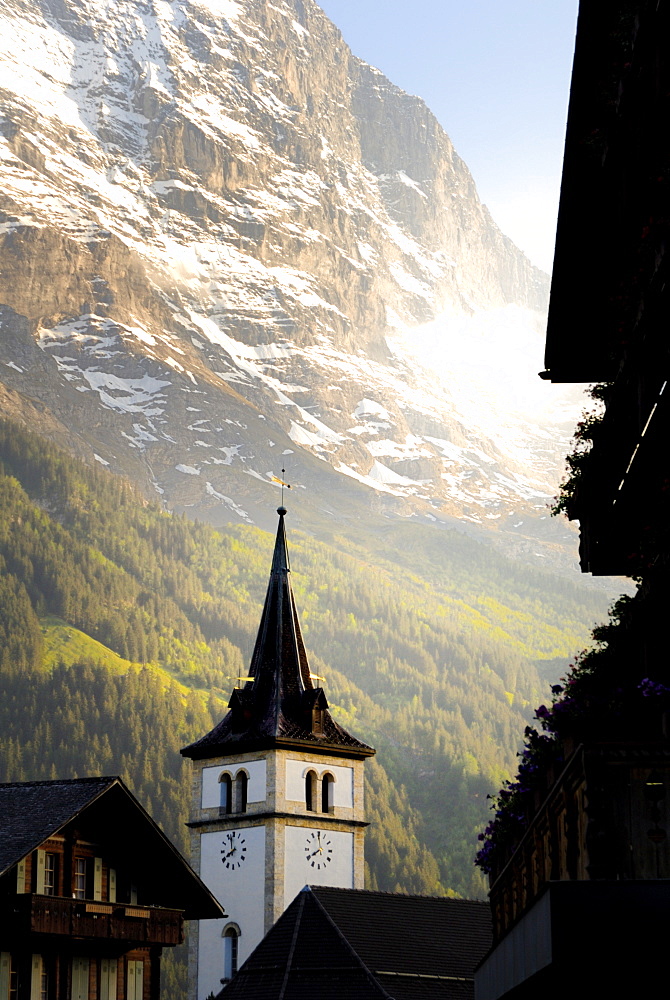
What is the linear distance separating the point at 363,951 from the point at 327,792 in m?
11.1

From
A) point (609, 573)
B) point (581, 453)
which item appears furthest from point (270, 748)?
point (581, 453)

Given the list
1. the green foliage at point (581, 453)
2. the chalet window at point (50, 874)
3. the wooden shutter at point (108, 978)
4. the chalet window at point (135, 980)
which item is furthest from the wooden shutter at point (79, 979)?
the green foliage at point (581, 453)

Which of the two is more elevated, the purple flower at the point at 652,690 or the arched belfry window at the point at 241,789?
the arched belfry window at the point at 241,789

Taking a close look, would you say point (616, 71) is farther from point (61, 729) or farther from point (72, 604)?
point (72, 604)

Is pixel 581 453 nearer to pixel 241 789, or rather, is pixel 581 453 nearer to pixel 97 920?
pixel 97 920

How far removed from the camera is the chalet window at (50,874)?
36344mm

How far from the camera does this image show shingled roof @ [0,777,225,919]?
117 ft

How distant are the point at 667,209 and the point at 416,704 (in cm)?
17946

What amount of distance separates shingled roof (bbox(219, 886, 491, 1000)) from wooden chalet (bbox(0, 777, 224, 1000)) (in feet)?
28.6

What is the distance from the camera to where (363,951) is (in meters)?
49.2

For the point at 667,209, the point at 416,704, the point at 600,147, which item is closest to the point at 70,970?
the point at 600,147

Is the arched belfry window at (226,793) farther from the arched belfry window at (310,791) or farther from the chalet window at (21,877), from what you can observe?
the chalet window at (21,877)

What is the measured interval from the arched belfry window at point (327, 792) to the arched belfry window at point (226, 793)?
10.4ft

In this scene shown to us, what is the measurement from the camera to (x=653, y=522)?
53.7ft
